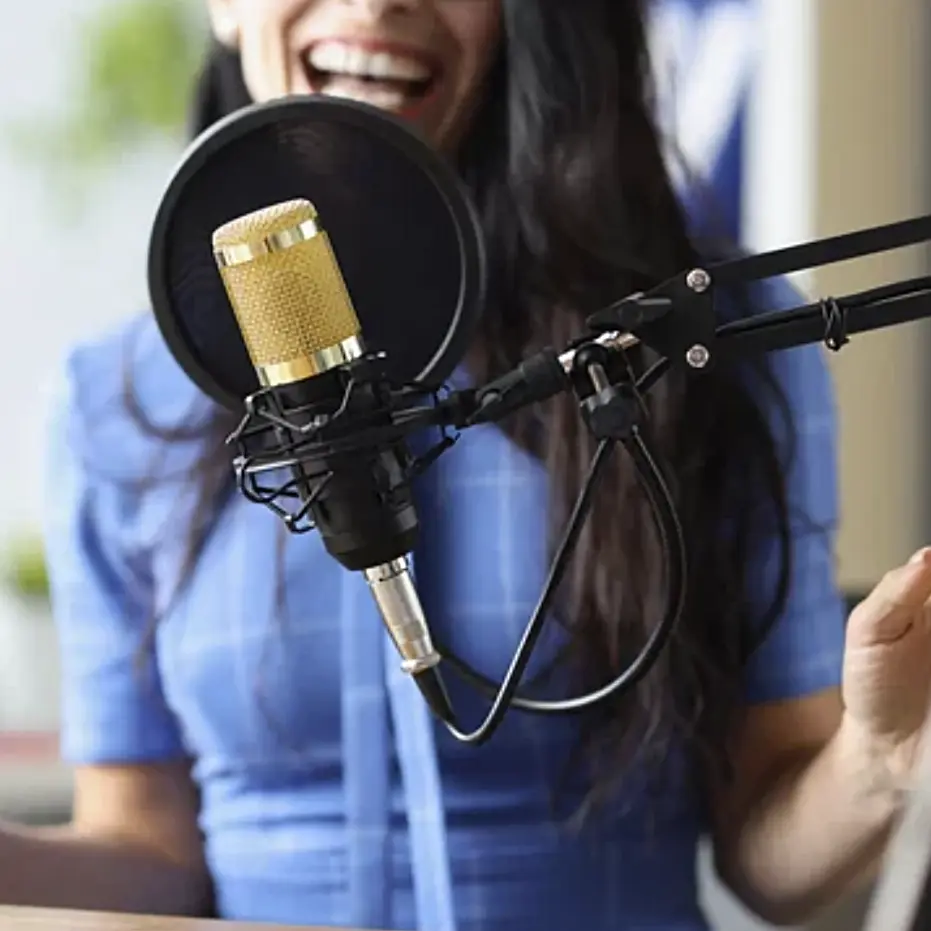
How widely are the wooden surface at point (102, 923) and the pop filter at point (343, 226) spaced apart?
0.21 m

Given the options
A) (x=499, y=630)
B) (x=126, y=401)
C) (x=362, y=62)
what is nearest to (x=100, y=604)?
(x=126, y=401)

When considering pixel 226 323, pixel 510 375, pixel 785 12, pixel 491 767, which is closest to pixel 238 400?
pixel 226 323

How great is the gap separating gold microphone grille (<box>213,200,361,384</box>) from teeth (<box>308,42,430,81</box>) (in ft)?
1.10

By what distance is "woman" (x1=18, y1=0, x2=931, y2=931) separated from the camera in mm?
879

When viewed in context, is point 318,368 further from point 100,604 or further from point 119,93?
point 119,93

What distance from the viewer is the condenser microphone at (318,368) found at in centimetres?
56

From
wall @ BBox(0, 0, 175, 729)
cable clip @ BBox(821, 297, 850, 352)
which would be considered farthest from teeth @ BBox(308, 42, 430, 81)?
cable clip @ BBox(821, 297, 850, 352)

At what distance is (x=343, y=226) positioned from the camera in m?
0.73

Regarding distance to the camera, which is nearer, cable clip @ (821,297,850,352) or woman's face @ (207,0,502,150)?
cable clip @ (821,297,850,352)

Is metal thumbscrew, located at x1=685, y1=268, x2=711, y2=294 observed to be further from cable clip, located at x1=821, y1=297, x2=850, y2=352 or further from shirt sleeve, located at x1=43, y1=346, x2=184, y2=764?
shirt sleeve, located at x1=43, y1=346, x2=184, y2=764

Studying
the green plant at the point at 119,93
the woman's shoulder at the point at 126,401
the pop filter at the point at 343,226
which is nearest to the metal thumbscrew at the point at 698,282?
the pop filter at the point at 343,226

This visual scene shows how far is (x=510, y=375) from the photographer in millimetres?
575

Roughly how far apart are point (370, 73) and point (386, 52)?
0.04ft

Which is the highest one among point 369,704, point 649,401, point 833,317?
point 833,317
